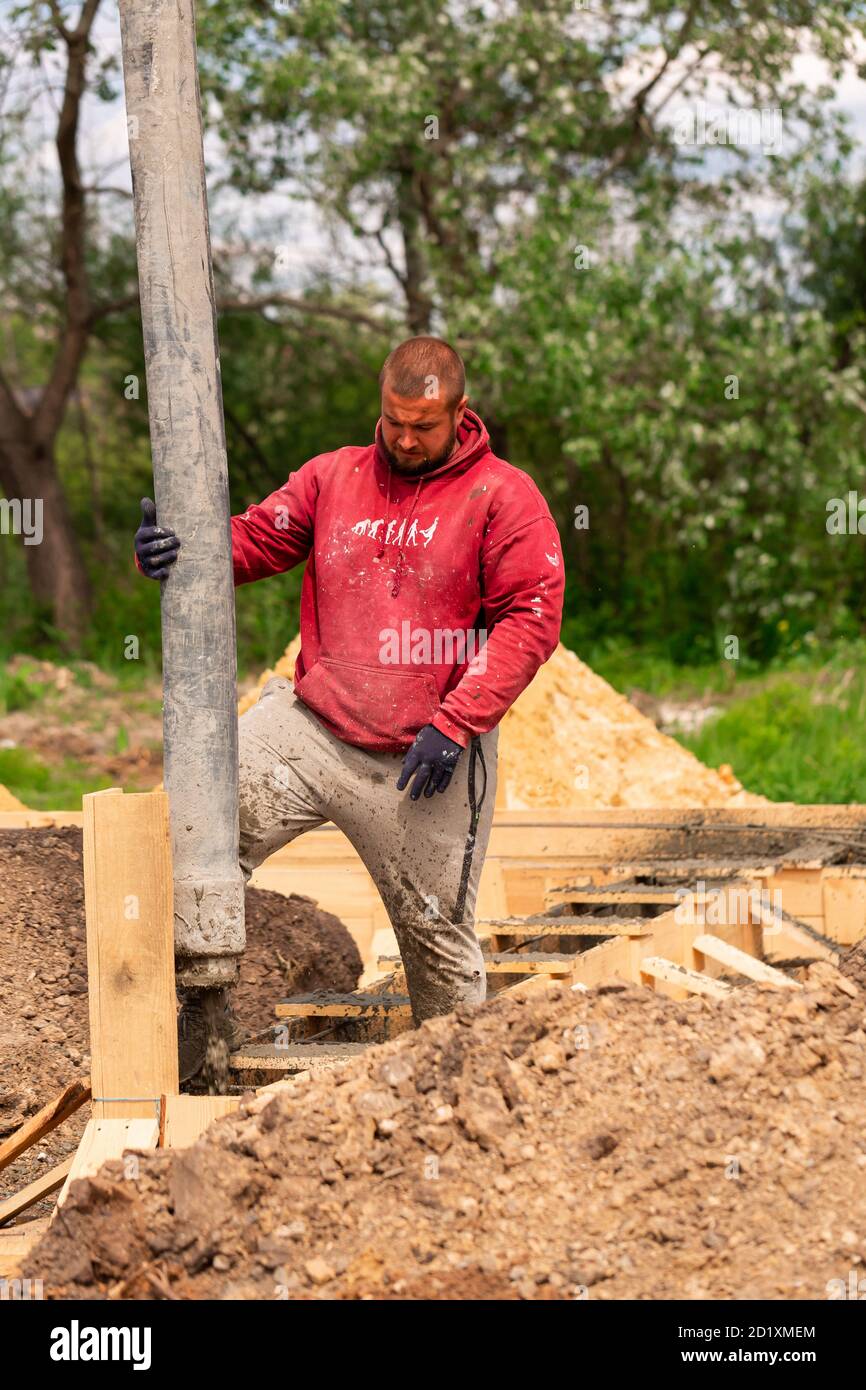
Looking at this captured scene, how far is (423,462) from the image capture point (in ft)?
12.8

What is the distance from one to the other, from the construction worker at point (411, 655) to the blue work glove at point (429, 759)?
57 mm

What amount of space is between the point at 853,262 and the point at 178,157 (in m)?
11.9

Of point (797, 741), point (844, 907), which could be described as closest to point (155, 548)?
point (844, 907)

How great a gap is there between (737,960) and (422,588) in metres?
1.60

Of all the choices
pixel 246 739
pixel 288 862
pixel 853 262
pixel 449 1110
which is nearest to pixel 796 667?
pixel 853 262

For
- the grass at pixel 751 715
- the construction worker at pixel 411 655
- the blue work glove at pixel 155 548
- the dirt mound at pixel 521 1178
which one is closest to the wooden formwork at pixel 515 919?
the dirt mound at pixel 521 1178

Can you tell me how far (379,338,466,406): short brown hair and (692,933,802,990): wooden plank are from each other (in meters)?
1.81

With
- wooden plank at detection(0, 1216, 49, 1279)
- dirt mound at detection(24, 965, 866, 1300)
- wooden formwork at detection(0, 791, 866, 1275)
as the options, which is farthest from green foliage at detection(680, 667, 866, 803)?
wooden plank at detection(0, 1216, 49, 1279)

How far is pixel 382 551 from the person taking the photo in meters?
3.89

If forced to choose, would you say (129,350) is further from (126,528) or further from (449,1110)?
(449,1110)

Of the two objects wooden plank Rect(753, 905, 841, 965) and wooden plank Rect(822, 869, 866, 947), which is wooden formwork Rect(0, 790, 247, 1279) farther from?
wooden plank Rect(822, 869, 866, 947)

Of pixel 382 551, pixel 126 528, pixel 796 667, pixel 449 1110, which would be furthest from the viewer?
pixel 126 528

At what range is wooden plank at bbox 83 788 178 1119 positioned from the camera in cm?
340
